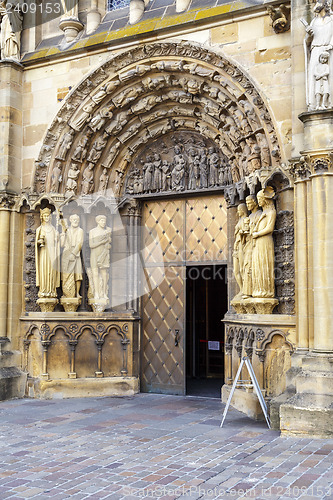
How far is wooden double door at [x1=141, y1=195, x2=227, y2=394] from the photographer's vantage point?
33.1 ft

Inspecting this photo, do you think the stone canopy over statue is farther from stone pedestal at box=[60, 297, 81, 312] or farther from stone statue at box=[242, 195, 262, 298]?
stone pedestal at box=[60, 297, 81, 312]

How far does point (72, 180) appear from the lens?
10398 millimetres

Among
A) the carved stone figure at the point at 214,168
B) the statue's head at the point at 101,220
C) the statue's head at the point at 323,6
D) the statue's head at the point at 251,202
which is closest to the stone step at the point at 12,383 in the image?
the statue's head at the point at 101,220

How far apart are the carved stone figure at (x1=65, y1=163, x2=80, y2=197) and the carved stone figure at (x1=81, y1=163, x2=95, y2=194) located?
138 mm

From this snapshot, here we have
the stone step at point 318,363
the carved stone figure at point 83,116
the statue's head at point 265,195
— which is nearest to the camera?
the stone step at point 318,363

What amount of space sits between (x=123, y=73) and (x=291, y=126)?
10.9 feet

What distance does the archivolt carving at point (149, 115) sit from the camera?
349 inches

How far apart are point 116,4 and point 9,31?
2050 mm

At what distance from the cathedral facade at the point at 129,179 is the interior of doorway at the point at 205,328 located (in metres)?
2.06

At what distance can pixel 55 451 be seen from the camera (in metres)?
6.21

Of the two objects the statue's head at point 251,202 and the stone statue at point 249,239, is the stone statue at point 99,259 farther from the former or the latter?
the statue's head at point 251,202

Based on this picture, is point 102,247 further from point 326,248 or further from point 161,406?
point 326,248

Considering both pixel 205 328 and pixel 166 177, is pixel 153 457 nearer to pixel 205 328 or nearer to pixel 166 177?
pixel 166 177

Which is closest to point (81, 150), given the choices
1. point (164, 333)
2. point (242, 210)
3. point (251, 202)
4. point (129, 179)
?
point (129, 179)
